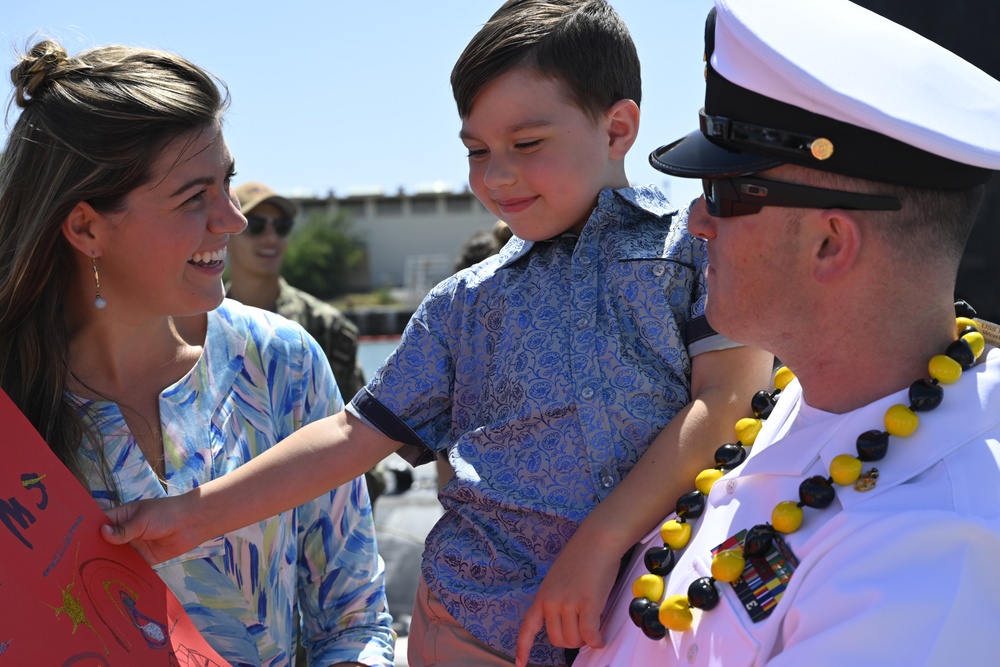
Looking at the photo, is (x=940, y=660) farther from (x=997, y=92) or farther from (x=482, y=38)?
(x=482, y=38)

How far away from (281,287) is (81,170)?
11.2 feet

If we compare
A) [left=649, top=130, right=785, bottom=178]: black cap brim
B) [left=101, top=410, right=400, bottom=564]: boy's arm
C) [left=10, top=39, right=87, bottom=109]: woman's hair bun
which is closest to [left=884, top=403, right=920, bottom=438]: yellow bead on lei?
[left=649, top=130, right=785, bottom=178]: black cap brim

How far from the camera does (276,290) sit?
5504 millimetres

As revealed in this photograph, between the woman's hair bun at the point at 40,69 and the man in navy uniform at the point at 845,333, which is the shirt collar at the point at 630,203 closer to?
the man in navy uniform at the point at 845,333

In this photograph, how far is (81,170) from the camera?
222 cm

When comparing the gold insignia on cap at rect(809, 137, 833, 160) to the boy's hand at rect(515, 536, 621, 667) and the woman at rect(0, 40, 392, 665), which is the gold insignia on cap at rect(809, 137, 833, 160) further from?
the woman at rect(0, 40, 392, 665)

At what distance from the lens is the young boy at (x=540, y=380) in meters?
1.95

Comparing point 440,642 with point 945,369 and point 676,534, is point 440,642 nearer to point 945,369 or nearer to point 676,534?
point 676,534

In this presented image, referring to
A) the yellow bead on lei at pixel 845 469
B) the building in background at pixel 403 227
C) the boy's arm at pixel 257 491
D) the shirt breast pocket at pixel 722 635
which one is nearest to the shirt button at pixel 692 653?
the shirt breast pocket at pixel 722 635

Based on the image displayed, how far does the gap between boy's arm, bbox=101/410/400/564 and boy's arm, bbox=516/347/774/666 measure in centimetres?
50

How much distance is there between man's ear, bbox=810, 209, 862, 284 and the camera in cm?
149

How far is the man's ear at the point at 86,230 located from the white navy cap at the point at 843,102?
1.37m

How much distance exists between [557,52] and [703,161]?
1.93ft

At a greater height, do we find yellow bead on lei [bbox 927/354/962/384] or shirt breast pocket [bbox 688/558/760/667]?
yellow bead on lei [bbox 927/354/962/384]
